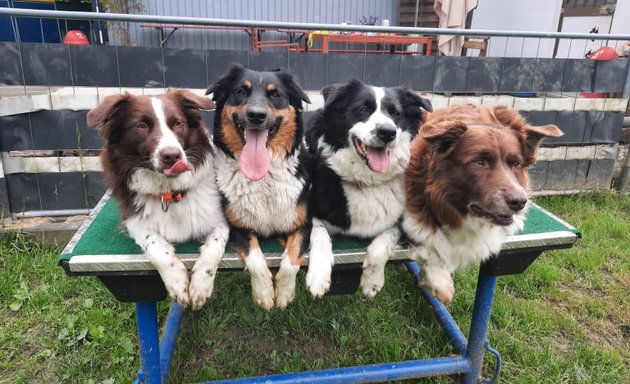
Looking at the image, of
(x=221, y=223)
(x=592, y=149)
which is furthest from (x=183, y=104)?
(x=592, y=149)

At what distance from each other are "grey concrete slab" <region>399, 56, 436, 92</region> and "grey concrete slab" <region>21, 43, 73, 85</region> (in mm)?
2967

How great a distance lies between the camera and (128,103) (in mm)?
2102

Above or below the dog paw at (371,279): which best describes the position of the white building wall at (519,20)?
above

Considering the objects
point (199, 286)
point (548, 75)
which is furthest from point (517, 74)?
point (199, 286)

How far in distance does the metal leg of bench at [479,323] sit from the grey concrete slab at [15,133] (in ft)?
12.1

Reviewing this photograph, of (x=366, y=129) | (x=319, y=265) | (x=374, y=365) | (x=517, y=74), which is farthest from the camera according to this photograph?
(x=517, y=74)

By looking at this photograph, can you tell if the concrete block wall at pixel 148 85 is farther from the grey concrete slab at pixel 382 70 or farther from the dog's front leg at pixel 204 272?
the dog's front leg at pixel 204 272

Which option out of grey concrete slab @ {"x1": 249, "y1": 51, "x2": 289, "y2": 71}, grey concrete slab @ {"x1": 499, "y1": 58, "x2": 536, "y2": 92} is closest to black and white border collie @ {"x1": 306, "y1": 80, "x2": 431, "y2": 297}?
grey concrete slab @ {"x1": 249, "y1": 51, "x2": 289, "y2": 71}

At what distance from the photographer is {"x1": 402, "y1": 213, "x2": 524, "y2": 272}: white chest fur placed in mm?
2190

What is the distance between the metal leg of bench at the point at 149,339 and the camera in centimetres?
216

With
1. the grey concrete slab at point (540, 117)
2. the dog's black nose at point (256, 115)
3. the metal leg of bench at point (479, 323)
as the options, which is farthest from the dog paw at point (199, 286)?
the grey concrete slab at point (540, 117)

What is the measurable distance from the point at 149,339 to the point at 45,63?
2.60 metres

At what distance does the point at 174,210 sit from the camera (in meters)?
2.20

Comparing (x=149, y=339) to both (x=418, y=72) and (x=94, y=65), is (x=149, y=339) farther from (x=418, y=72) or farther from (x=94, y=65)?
(x=418, y=72)
